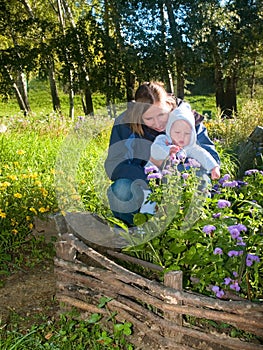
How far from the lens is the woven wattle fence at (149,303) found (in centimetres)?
218

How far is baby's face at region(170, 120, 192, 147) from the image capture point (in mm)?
2939

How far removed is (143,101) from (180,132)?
0.38 m

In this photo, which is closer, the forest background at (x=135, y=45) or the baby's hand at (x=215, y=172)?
the baby's hand at (x=215, y=172)

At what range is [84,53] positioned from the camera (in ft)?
46.7

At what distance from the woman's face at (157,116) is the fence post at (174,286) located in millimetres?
1254

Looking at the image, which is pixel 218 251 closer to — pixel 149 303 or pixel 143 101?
pixel 149 303

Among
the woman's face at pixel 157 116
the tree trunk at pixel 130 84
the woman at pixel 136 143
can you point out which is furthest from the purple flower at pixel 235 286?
the tree trunk at pixel 130 84

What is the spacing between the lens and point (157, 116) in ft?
10.4

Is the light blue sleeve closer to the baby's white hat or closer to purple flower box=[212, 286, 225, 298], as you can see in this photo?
the baby's white hat

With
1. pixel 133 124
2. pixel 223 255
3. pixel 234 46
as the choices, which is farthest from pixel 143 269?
pixel 234 46

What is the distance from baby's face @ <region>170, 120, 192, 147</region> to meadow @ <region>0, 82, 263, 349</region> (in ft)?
1.27

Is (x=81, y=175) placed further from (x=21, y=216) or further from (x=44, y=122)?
(x=44, y=122)

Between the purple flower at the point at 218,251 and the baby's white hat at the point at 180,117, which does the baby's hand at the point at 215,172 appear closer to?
the baby's white hat at the point at 180,117

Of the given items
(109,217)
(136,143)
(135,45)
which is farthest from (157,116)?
(135,45)
